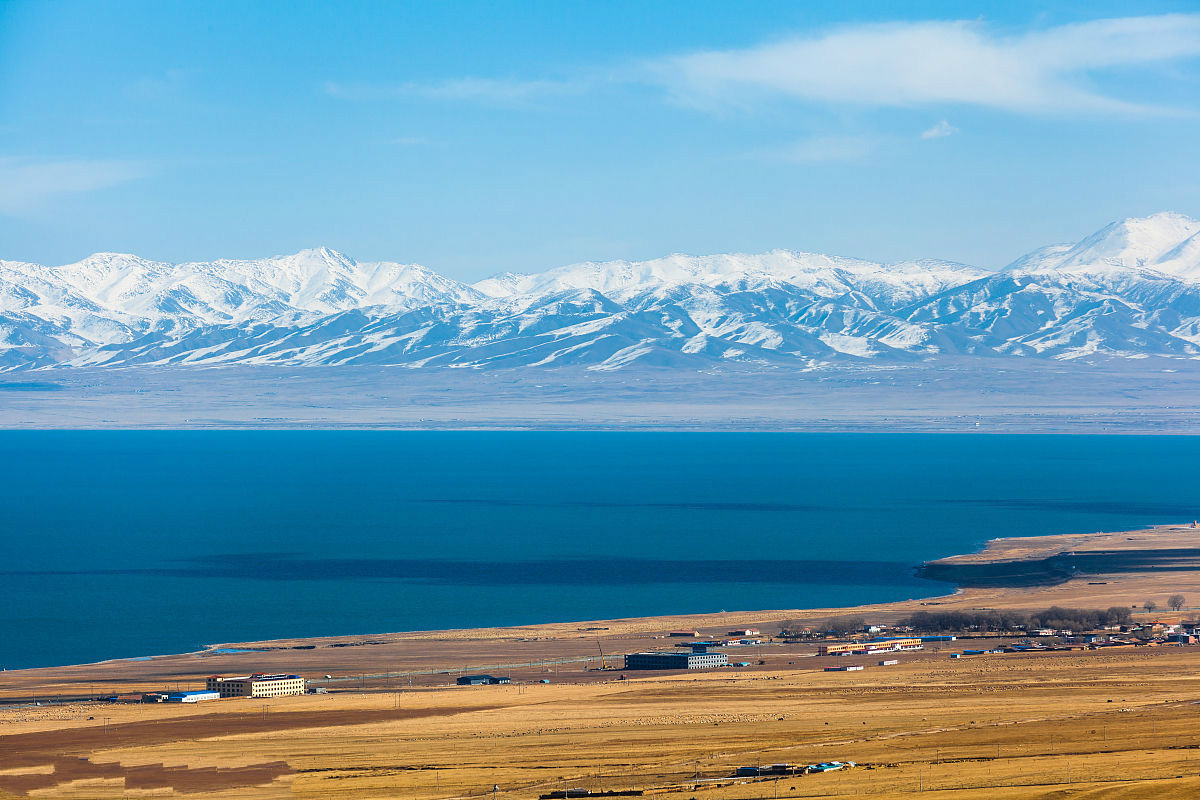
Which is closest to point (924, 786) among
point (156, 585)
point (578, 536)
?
point (156, 585)

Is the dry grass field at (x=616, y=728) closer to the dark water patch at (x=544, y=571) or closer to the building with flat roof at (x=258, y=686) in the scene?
the building with flat roof at (x=258, y=686)

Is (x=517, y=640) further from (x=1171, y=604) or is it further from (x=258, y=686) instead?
(x=1171, y=604)

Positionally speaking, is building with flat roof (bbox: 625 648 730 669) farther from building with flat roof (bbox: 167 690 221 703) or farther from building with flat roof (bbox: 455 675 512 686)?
building with flat roof (bbox: 167 690 221 703)

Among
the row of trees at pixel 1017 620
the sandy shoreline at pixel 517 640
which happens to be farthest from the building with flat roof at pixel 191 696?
the row of trees at pixel 1017 620

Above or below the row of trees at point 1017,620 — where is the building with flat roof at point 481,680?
above

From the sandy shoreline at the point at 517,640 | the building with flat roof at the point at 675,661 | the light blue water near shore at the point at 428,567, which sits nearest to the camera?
the building with flat roof at the point at 675,661

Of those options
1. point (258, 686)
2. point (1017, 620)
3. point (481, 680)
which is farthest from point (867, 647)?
point (258, 686)
